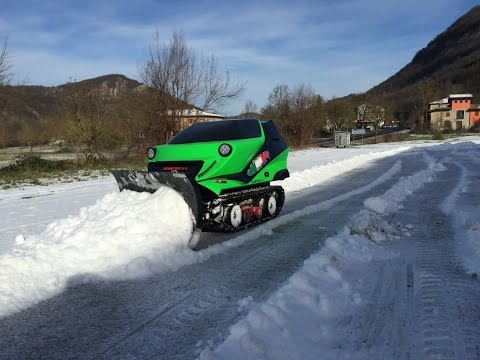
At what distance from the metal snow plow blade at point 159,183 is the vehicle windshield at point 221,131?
1.07 m

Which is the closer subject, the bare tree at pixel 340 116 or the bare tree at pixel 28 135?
the bare tree at pixel 28 135

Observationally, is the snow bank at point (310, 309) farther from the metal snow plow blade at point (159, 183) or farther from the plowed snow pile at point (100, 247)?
the metal snow plow blade at point (159, 183)

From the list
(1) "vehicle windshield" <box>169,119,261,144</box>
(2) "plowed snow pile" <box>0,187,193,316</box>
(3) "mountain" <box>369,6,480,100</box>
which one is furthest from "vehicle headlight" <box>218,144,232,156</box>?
(3) "mountain" <box>369,6,480,100</box>

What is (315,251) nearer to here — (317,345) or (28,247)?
(317,345)

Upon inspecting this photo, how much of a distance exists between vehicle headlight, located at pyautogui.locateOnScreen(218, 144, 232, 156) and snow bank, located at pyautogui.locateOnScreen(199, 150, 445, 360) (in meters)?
2.03

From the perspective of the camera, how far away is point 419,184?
1209cm

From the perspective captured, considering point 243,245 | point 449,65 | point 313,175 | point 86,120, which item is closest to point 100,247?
point 243,245

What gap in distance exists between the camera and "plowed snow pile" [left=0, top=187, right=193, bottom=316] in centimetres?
449

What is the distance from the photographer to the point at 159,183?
6242 millimetres

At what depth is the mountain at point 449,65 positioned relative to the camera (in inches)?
4537

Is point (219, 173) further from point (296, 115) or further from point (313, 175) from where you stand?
point (296, 115)

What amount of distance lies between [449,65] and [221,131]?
524 feet

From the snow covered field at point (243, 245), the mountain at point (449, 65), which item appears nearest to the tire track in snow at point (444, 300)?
the snow covered field at point (243, 245)

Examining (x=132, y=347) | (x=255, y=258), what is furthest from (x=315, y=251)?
(x=132, y=347)
